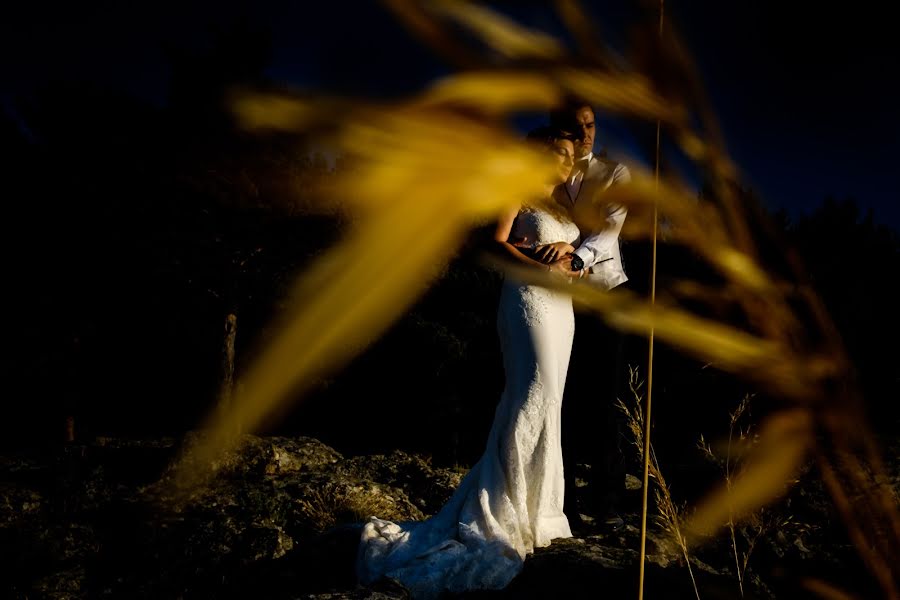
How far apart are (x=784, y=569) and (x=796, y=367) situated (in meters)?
2.80

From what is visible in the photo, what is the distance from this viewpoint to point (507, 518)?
8.93ft

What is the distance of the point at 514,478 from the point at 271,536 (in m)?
2.63

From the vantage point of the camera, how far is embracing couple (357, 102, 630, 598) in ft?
8.41

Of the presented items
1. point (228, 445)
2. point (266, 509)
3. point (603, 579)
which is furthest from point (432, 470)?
point (603, 579)

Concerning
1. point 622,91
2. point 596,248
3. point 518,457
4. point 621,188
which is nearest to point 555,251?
point 596,248

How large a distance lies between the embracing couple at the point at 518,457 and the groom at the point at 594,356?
0.02m

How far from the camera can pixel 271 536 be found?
14.3ft

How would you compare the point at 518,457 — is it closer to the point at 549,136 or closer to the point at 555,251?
the point at 555,251

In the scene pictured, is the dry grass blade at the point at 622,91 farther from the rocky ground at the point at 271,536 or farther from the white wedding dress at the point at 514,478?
the white wedding dress at the point at 514,478

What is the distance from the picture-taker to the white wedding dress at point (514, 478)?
2.61 m

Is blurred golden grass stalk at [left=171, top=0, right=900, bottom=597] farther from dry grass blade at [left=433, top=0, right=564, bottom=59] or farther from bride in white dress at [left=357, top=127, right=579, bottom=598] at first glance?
bride in white dress at [left=357, top=127, right=579, bottom=598]

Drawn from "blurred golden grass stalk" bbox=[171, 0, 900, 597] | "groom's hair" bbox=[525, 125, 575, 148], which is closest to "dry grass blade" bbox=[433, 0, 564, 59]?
"blurred golden grass stalk" bbox=[171, 0, 900, 597]

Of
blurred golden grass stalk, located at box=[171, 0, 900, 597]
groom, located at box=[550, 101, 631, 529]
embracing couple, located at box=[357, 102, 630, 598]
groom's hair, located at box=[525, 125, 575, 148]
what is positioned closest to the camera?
blurred golden grass stalk, located at box=[171, 0, 900, 597]

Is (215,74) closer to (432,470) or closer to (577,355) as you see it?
(432,470)
